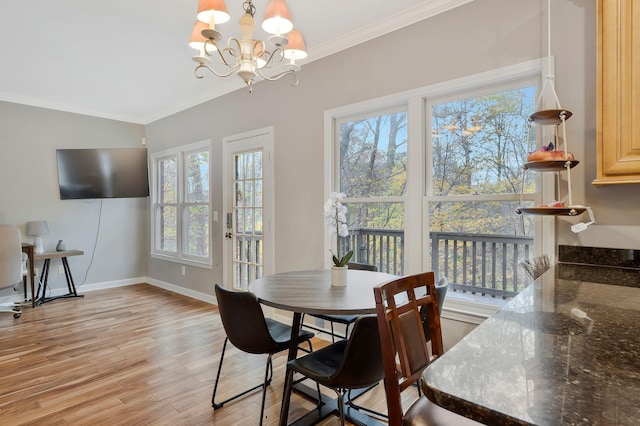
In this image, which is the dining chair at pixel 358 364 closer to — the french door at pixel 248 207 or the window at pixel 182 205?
the french door at pixel 248 207

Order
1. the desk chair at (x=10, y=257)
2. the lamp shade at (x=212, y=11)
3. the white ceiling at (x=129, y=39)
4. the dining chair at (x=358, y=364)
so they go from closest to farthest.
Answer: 1. the dining chair at (x=358, y=364)
2. the lamp shade at (x=212, y=11)
3. the white ceiling at (x=129, y=39)
4. the desk chair at (x=10, y=257)

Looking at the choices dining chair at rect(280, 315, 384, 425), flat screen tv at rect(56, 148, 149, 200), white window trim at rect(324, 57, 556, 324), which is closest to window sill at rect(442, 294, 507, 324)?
white window trim at rect(324, 57, 556, 324)

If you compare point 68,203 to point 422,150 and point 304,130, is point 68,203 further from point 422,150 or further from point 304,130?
point 422,150

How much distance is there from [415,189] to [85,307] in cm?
437

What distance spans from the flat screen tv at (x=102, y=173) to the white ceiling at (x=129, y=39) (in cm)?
81

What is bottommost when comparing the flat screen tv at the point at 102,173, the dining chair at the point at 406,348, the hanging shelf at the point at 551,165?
the dining chair at the point at 406,348

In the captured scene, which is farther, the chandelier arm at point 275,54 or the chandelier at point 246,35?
the chandelier arm at point 275,54

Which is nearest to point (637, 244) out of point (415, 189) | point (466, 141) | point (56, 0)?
point (466, 141)

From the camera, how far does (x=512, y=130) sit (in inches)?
92.8

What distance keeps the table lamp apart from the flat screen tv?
18.7 inches

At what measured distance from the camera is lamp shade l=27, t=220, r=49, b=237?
4.61 m

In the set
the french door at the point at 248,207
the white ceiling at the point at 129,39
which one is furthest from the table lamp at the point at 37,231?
the french door at the point at 248,207

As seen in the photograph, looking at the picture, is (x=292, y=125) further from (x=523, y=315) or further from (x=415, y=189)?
(x=523, y=315)

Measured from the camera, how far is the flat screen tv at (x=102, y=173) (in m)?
4.96
